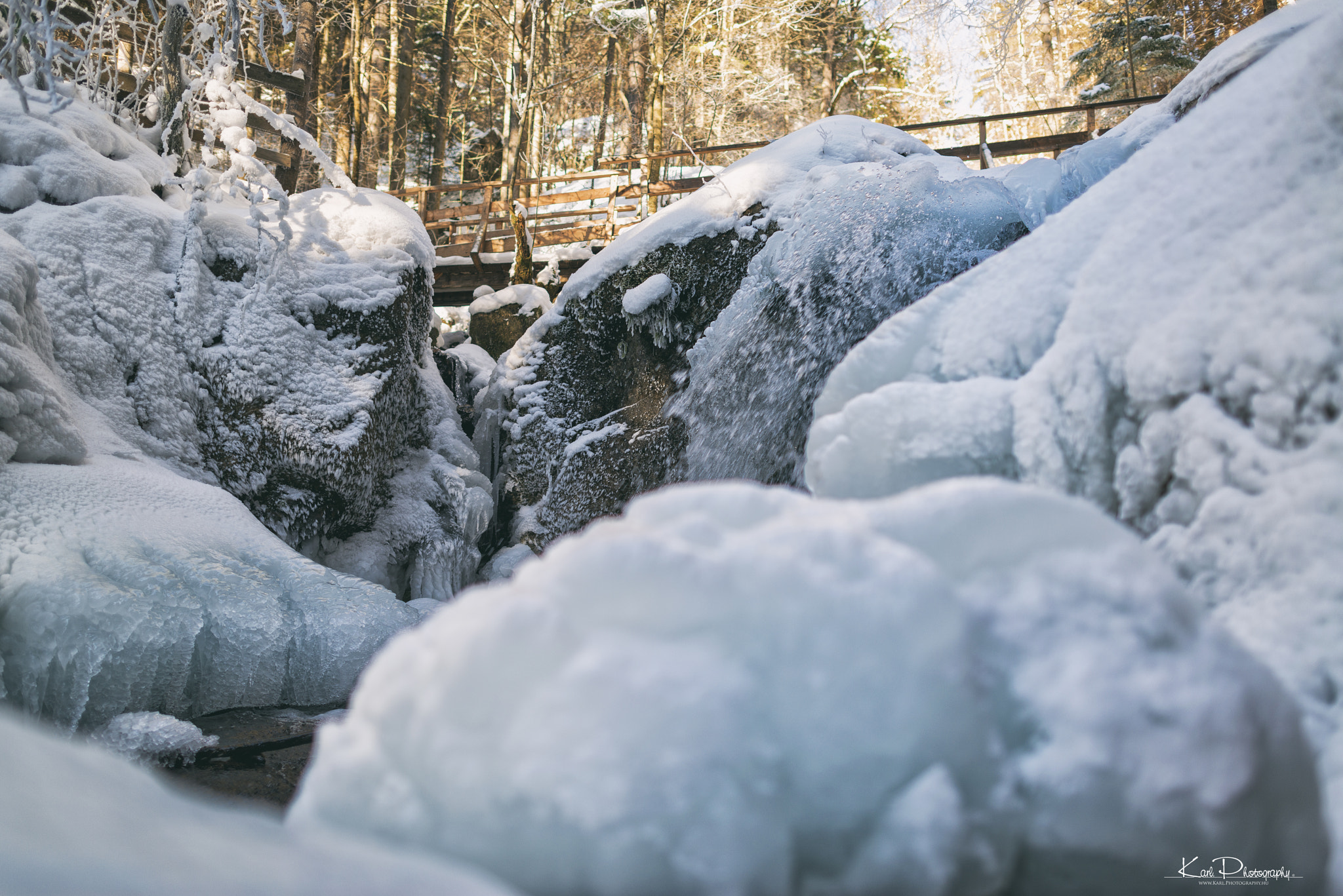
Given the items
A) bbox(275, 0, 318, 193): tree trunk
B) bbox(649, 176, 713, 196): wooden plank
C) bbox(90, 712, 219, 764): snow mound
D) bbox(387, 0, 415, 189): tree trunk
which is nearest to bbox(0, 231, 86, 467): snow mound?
bbox(90, 712, 219, 764): snow mound

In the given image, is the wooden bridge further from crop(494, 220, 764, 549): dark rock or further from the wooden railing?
crop(494, 220, 764, 549): dark rock

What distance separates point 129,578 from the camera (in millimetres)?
3607

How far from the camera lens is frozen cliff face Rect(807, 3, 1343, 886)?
145 centimetres

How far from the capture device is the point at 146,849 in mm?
747

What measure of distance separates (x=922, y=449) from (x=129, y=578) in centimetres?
337

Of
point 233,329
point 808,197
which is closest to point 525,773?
point 808,197

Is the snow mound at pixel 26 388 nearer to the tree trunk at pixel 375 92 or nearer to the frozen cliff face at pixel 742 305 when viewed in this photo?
the frozen cliff face at pixel 742 305

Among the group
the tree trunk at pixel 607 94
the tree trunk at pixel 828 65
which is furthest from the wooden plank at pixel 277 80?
the tree trunk at pixel 828 65

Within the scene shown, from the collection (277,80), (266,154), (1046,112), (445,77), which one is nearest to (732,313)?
(266,154)

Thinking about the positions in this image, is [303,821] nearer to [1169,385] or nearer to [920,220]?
[1169,385]

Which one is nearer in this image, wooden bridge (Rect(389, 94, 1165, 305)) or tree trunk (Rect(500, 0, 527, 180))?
wooden bridge (Rect(389, 94, 1165, 305))

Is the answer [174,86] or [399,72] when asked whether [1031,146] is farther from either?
[399,72]

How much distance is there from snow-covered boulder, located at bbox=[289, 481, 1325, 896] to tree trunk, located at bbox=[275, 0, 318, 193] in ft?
29.5
